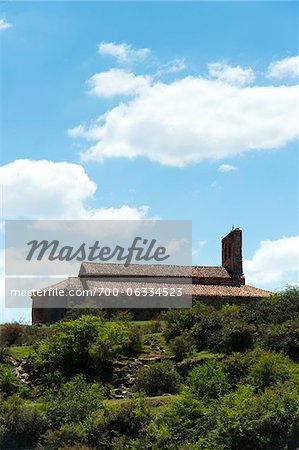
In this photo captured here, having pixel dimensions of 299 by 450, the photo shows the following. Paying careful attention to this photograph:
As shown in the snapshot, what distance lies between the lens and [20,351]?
41750 millimetres

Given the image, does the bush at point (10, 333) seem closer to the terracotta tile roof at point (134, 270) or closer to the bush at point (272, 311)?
the terracotta tile roof at point (134, 270)

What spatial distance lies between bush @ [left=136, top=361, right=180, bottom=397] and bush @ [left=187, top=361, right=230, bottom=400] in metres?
3.67

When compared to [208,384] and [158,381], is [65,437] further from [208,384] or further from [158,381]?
[158,381]

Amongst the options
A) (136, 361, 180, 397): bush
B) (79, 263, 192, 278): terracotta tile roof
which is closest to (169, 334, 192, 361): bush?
(136, 361, 180, 397): bush

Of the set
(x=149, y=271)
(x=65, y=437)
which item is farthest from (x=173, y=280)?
(x=65, y=437)

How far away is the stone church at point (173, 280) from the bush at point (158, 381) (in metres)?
21.0

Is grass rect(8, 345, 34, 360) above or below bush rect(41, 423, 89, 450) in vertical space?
above

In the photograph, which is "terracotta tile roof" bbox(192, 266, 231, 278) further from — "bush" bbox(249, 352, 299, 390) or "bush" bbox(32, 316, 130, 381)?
"bush" bbox(249, 352, 299, 390)

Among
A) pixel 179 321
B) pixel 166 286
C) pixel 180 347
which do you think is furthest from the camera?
pixel 166 286

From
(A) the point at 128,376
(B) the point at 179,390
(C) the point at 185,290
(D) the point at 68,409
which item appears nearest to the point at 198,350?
(A) the point at 128,376

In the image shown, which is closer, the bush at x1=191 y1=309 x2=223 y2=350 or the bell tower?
the bush at x1=191 y1=309 x2=223 y2=350

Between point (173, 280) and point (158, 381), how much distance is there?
94.2 ft

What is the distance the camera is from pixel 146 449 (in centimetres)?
2367

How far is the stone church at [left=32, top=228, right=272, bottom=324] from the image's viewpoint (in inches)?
2210
